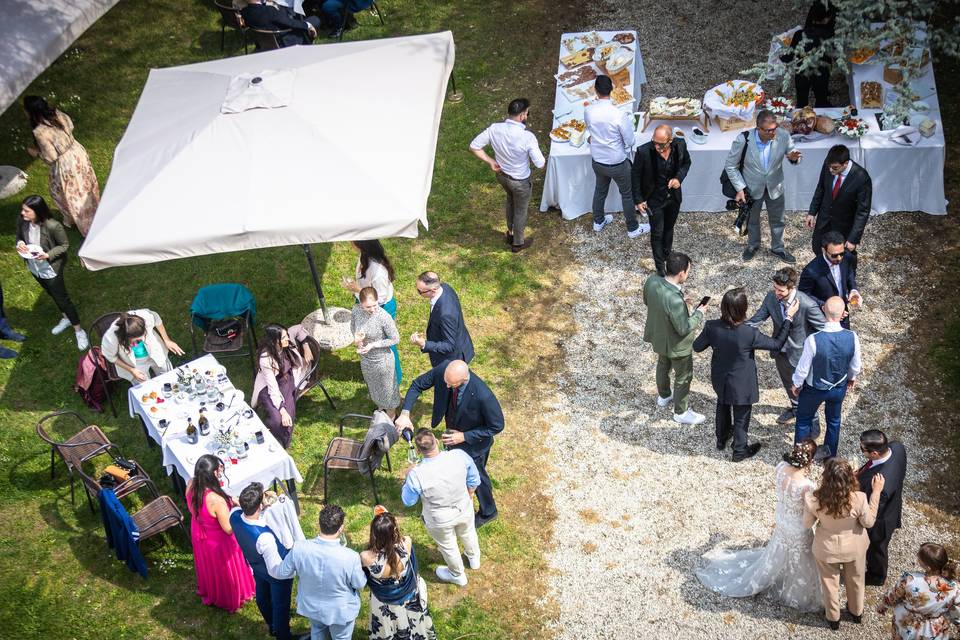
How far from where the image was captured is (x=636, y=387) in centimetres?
878

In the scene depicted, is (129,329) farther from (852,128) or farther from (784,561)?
(852,128)

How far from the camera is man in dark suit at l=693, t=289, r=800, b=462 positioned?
7188mm

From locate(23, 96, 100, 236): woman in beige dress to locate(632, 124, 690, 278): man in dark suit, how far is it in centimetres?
577

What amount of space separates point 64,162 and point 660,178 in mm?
6505

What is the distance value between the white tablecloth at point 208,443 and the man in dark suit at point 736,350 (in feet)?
11.5

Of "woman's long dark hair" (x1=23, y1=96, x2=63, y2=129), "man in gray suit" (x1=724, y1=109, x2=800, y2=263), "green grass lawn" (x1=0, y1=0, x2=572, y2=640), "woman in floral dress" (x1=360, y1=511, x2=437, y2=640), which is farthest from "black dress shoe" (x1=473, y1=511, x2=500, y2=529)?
"woman's long dark hair" (x1=23, y1=96, x2=63, y2=129)

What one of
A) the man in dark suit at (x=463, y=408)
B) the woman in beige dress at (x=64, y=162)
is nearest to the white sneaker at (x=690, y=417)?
the man in dark suit at (x=463, y=408)

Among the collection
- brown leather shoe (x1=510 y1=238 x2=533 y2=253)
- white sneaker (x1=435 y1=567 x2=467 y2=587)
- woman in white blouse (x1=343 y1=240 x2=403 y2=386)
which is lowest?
white sneaker (x1=435 y1=567 x2=467 y2=587)

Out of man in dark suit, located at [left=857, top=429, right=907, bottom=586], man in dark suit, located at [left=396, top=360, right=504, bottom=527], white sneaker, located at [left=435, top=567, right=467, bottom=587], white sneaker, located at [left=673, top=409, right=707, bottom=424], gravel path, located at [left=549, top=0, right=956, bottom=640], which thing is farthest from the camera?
white sneaker, located at [left=673, top=409, right=707, bottom=424]

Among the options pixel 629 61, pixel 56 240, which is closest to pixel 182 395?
pixel 56 240

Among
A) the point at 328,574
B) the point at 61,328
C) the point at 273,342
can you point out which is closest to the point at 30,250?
the point at 61,328

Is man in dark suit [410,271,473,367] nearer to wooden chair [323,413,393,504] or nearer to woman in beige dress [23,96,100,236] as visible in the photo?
wooden chair [323,413,393,504]

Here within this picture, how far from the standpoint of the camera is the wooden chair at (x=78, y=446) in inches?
308

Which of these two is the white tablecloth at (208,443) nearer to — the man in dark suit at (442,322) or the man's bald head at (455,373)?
the man in dark suit at (442,322)
